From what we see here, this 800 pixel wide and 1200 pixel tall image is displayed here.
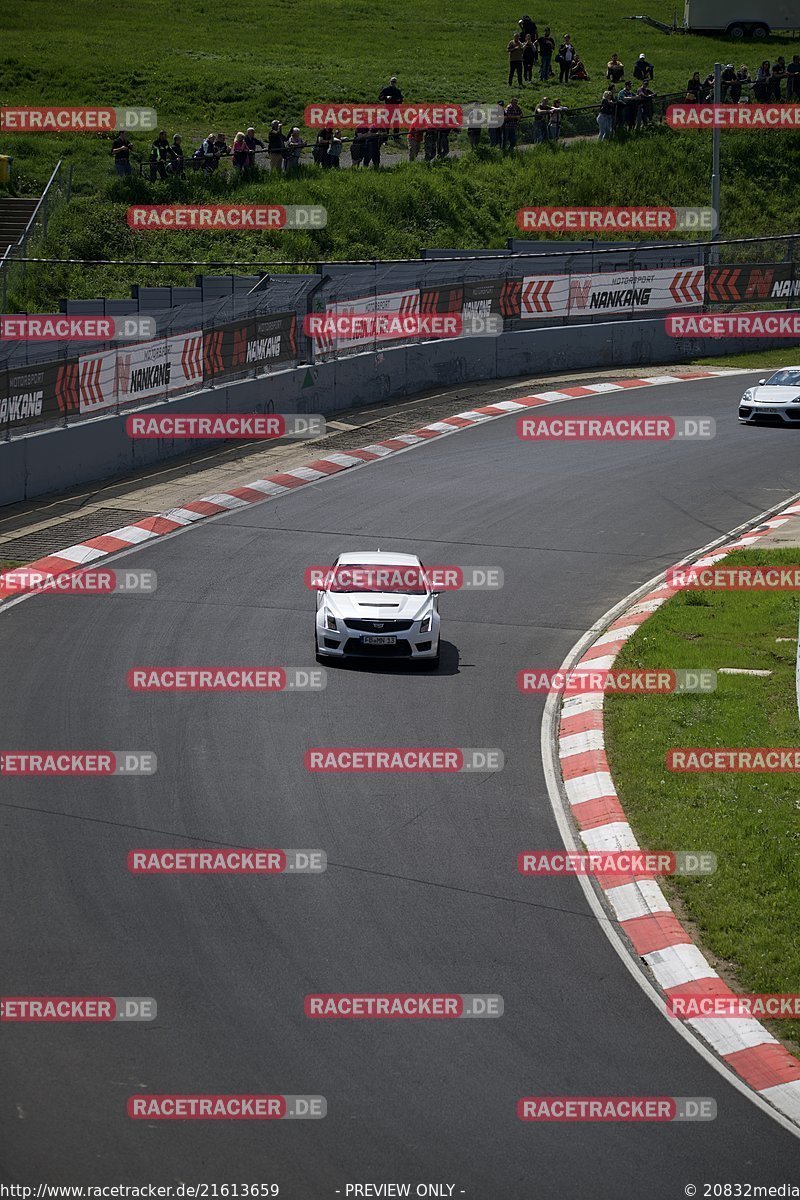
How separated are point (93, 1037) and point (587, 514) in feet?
52.8

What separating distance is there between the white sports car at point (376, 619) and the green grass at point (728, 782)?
242cm

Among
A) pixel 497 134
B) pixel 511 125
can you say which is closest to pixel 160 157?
pixel 497 134

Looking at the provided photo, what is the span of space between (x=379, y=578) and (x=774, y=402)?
14236 millimetres

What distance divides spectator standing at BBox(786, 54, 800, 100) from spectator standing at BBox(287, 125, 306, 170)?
1900 centimetres

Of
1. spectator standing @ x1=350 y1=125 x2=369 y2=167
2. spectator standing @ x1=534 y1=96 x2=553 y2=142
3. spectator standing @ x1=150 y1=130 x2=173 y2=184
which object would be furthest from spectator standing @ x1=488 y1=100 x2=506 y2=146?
spectator standing @ x1=150 y1=130 x2=173 y2=184

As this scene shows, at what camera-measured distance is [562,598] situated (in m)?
20.2

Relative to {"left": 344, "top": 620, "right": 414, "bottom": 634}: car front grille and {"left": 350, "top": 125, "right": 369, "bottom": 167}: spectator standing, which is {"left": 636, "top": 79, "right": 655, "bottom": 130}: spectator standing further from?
{"left": 344, "top": 620, "right": 414, "bottom": 634}: car front grille

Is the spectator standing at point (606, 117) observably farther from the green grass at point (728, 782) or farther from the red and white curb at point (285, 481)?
the green grass at point (728, 782)

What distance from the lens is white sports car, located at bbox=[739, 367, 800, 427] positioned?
2909 cm

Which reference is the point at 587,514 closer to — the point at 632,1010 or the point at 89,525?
the point at 89,525

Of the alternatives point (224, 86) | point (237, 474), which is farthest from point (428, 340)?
point (224, 86)

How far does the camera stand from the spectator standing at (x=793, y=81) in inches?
2044

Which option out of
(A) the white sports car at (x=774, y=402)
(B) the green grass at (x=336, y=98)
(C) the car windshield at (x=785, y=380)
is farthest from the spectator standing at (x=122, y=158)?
(C) the car windshield at (x=785, y=380)

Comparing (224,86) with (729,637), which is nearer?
(729,637)
